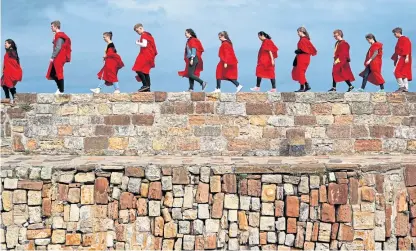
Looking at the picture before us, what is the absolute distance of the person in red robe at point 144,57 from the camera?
13.5 meters

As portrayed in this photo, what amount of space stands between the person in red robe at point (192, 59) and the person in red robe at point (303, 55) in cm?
167

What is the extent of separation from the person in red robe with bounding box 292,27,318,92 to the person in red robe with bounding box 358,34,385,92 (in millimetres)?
946

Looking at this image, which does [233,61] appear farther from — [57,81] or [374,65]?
[57,81]

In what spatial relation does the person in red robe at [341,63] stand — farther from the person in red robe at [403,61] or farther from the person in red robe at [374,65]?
the person in red robe at [403,61]

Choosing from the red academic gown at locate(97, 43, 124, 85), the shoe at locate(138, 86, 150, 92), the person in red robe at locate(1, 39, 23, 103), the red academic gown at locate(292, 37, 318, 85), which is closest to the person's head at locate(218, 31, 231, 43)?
the red academic gown at locate(292, 37, 318, 85)

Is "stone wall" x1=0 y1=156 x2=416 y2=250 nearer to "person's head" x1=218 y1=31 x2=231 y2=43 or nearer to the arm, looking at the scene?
the arm

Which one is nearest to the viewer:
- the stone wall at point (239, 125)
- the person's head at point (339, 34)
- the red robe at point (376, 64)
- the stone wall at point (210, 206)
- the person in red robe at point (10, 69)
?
the stone wall at point (210, 206)

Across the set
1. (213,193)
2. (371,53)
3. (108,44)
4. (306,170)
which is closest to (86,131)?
(108,44)

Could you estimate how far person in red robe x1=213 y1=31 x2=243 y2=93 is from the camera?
13586 millimetres

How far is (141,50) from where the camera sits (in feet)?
44.4

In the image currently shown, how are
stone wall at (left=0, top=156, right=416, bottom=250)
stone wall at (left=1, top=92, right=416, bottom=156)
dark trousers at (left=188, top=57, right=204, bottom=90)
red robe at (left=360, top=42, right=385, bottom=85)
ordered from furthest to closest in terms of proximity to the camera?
red robe at (left=360, top=42, right=385, bottom=85) < dark trousers at (left=188, top=57, right=204, bottom=90) < stone wall at (left=1, top=92, right=416, bottom=156) < stone wall at (left=0, top=156, right=416, bottom=250)

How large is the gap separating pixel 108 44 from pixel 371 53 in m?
Result: 4.66

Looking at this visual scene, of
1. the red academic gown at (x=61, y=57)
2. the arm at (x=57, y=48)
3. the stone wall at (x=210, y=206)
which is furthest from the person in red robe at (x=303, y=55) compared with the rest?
the arm at (x=57, y=48)

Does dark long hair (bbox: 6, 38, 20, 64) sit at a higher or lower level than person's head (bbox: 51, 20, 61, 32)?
lower
